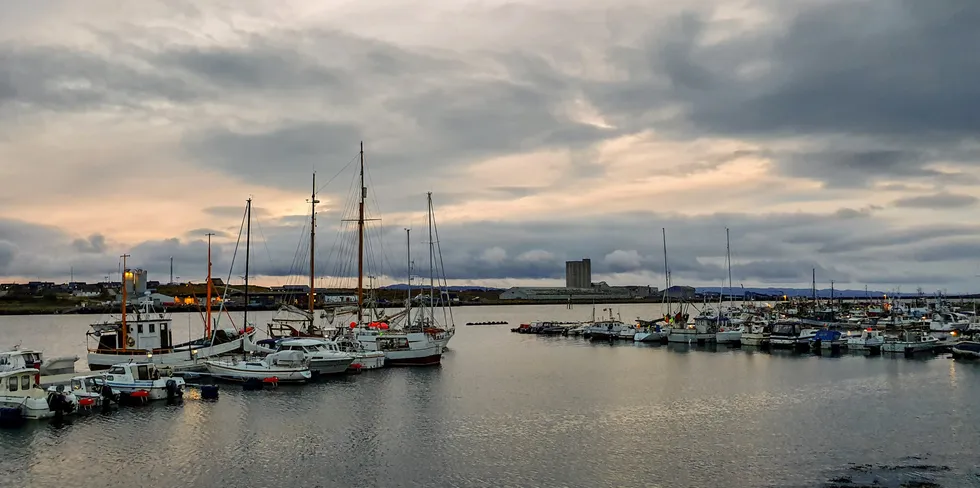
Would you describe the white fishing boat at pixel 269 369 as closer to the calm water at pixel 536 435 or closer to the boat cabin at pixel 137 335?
the calm water at pixel 536 435

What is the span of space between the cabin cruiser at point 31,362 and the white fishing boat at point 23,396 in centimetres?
538

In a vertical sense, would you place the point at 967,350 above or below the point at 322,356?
below

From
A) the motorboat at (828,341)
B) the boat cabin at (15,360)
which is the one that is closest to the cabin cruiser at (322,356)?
the boat cabin at (15,360)

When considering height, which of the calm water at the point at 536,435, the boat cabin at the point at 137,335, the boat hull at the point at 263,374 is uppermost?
the boat cabin at the point at 137,335

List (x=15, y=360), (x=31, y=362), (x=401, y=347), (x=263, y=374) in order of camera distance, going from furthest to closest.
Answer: (x=401, y=347)
(x=263, y=374)
(x=31, y=362)
(x=15, y=360)

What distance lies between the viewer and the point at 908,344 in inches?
3361

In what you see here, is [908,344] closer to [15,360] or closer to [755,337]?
[755,337]

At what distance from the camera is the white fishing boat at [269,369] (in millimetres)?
61344

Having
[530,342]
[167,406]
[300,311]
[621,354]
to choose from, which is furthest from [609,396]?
[530,342]

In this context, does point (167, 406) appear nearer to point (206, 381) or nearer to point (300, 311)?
point (206, 381)

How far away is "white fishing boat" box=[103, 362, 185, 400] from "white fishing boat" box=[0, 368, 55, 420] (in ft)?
20.2

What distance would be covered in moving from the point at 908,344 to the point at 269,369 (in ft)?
231

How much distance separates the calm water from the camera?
109 feet

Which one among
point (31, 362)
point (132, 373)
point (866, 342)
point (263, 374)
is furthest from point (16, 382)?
point (866, 342)
